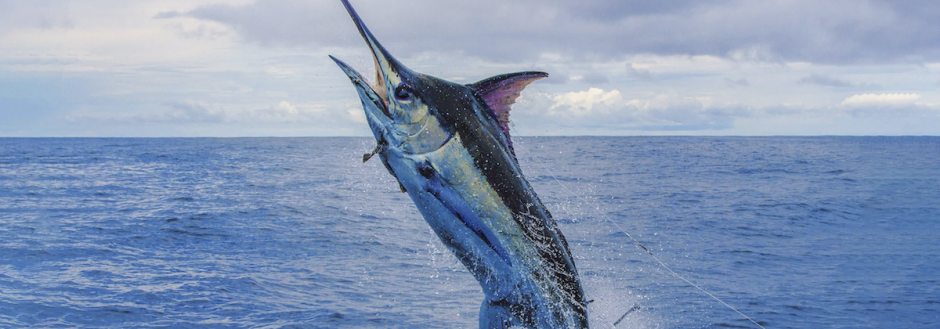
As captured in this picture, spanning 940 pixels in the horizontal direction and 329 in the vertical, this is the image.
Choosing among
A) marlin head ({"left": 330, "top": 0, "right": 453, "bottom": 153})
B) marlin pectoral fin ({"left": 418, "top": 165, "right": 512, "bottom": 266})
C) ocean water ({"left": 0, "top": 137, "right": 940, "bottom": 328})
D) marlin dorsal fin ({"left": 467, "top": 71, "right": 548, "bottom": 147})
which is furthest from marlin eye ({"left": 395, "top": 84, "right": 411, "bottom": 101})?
ocean water ({"left": 0, "top": 137, "right": 940, "bottom": 328})

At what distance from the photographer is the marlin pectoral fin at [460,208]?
3.61 meters

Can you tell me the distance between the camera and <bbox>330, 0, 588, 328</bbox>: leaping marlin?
3.55 m

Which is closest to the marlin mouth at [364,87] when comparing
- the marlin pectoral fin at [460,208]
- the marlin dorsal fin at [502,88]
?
the marlin pectoral fin at [460,208]

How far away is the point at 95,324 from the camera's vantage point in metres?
8.66

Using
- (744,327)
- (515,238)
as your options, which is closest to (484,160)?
(515,238)

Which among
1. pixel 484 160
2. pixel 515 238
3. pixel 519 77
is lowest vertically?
pixel 515 238

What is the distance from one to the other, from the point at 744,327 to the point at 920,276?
5467mm

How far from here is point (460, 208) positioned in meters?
3.73

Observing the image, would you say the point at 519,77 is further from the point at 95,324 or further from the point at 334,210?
the point at 334,210

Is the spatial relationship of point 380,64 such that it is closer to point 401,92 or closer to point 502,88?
point 401,92

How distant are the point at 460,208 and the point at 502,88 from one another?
81cm

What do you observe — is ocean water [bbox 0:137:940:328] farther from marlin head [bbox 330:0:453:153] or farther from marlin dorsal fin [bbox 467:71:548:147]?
marlin head [bbox 330:0:453:153]

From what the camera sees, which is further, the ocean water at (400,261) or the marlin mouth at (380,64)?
the ocean water at (400,261)

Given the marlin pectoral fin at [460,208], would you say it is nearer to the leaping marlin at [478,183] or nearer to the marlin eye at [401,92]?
the leaping marlin at [478,183]
